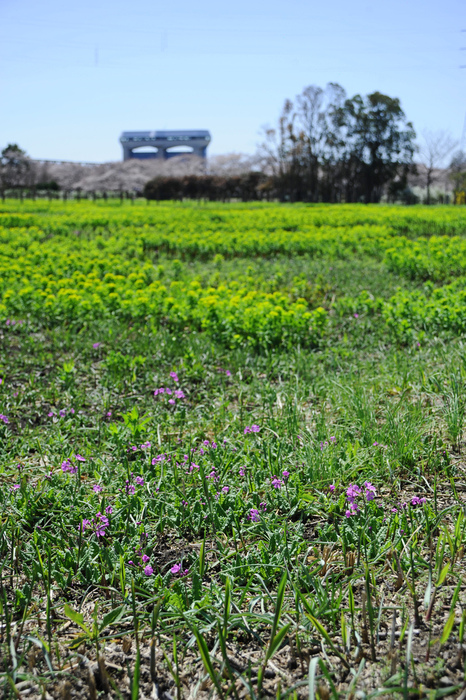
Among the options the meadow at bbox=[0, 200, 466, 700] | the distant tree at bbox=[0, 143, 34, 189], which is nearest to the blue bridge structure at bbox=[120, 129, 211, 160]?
the distant tree at bbox=[0, 143, 34, 189]

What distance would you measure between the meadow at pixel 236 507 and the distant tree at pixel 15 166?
73.3 metres

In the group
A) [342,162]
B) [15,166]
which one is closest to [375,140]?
[342,162]

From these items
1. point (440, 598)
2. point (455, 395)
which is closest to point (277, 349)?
point (455, 395)

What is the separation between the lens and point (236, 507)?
248cm

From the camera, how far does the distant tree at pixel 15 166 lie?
6956cm

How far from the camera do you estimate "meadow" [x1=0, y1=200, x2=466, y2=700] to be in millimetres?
1668

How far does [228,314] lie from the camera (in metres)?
5.55

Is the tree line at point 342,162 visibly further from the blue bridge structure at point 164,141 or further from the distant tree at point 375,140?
the blue bridge structure at point 164,141

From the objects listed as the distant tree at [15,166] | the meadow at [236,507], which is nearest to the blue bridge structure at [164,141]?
the distant tree at [15,166]

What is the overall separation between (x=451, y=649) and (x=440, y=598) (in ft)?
0.90

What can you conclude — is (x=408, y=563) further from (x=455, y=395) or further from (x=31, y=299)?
(x=31, y=299)

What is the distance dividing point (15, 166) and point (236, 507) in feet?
260

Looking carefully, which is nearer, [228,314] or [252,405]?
[252,405]

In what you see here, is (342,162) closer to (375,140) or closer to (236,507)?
(375,140)
